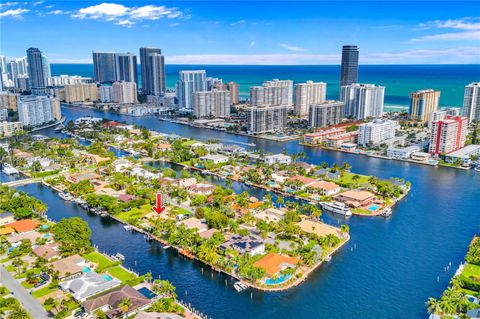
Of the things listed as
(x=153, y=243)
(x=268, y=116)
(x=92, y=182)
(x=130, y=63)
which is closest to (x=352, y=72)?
(x=268, y=116)

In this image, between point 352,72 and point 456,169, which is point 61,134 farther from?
point 352,72

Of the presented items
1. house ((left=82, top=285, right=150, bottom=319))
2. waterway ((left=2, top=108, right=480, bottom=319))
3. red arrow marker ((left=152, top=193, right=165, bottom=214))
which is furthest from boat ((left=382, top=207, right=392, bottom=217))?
house ((left=82, top=285, right=150, bottom=319))

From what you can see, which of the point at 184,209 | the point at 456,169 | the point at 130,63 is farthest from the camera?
the point at 130,63

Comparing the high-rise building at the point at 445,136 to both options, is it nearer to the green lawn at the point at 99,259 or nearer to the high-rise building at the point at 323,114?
the high-rise building at the point at 323,114

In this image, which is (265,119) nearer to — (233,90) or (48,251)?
(233,90)

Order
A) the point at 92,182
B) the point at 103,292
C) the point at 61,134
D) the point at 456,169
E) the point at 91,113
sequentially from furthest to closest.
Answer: the point at 91,113
the point at 61,134
the point at 456,169
the point at 92,182
the point at 103,292

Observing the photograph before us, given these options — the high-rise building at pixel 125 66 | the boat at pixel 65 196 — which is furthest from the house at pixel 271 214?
the high-rise building at pixel 125 66
